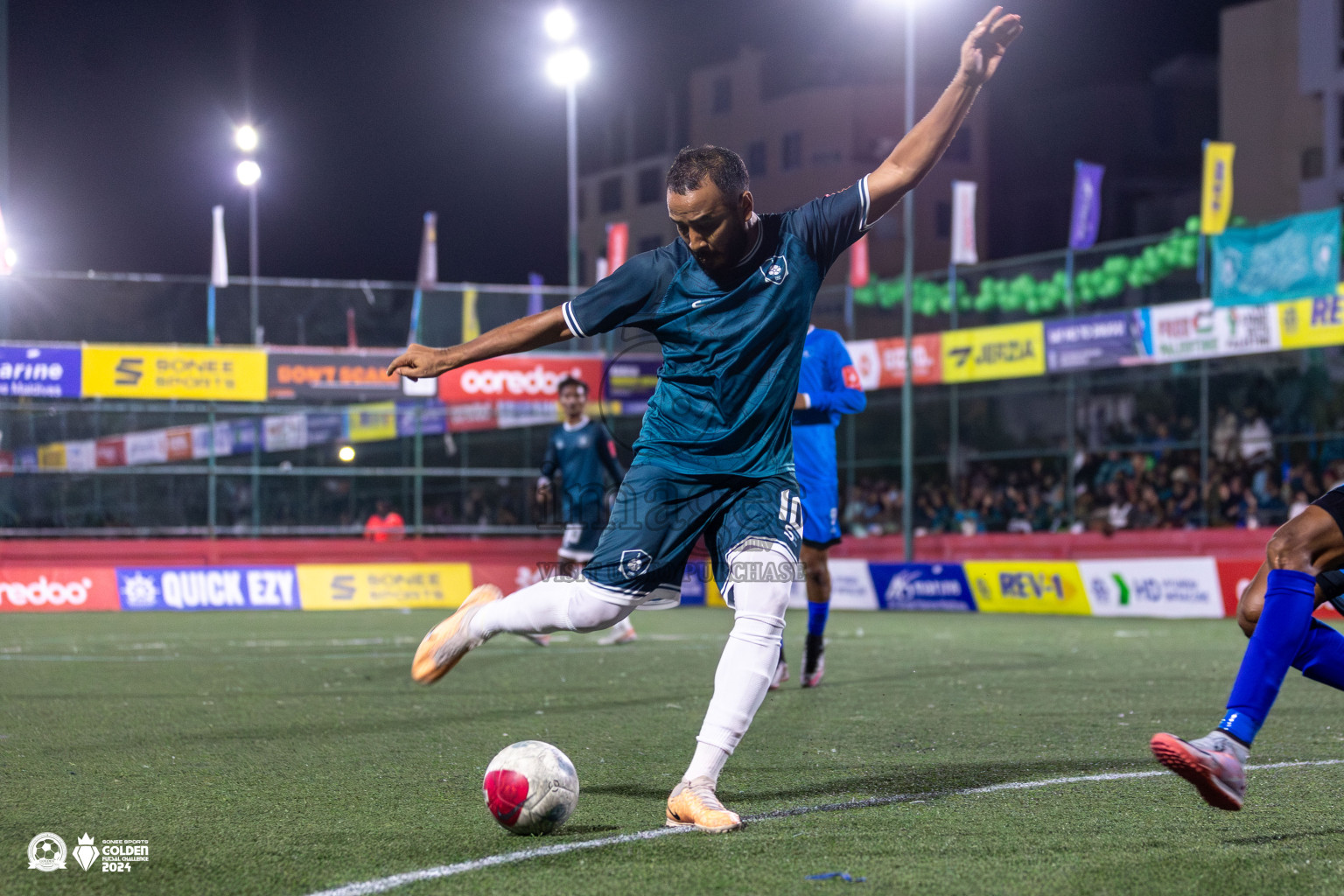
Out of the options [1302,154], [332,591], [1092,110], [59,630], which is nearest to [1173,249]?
[332,591]

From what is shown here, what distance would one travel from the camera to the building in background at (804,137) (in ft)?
193

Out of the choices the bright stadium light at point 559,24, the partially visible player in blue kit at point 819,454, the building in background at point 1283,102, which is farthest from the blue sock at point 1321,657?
the building in background at point 1283,102

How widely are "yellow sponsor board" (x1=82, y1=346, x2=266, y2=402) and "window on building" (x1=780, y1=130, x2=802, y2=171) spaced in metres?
38.0

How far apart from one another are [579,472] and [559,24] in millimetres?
20784

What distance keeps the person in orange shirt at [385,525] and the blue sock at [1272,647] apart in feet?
77.4

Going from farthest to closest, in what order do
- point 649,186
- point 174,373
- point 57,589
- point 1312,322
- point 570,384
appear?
point 649,186 → point 174,373 → point 57,589 → point 1312,322 → point 570,384

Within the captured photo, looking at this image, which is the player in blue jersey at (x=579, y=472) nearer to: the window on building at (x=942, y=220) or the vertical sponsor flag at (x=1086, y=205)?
the vertical sponsor flag at (x=1086, y=205)

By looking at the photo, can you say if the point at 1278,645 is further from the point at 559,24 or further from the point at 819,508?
the point at 559,24

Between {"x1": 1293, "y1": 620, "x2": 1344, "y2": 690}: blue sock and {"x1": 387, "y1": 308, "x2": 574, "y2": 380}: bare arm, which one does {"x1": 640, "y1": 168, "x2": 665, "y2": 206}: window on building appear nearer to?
{"x1": 387, "y1": 308, "x2": 574, "y2": 380}: bare arm

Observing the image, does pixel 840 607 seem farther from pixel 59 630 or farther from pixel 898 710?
pixel 898 710

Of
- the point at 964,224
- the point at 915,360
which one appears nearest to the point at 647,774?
the point at 915,360

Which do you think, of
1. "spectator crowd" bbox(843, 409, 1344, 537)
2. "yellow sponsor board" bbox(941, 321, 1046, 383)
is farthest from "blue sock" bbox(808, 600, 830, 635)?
"yellow sponsor board" bbox(941, 321, 1046, 383)

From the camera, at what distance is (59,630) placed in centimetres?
1659

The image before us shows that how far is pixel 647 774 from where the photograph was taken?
17.9ft
